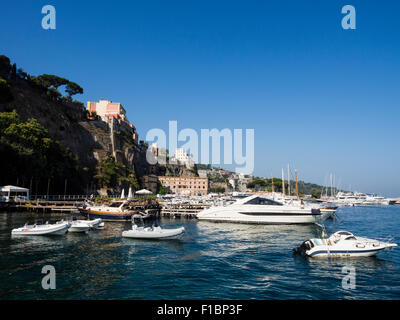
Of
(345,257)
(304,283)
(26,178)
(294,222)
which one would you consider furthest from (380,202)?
(26,178)

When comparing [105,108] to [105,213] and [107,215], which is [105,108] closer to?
[105,213]

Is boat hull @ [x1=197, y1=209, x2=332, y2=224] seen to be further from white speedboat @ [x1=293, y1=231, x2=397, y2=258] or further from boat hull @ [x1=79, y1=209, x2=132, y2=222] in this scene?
white speedboat @ [x1=293, y1=231, x2=397, y2=258]

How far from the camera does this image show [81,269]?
17.0 meters

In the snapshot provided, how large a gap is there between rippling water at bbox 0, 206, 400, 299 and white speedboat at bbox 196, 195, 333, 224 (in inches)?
485

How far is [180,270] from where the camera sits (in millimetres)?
17703

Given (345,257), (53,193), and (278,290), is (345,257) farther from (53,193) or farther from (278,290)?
(53,193)

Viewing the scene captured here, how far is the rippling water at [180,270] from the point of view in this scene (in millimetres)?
13844

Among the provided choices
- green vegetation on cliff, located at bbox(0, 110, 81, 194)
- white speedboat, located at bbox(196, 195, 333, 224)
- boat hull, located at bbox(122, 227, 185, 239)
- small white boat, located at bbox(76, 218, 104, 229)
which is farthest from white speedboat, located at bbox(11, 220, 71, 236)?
green vegetation on cliff, located at bbox(0, 110, 81, 194)

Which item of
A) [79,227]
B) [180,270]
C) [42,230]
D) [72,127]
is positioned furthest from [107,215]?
[72,127]

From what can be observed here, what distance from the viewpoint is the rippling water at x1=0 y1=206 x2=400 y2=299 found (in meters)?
13.8

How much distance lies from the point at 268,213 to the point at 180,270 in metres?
25.1

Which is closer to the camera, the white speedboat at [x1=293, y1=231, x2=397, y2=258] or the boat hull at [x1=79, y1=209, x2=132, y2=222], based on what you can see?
the white speedboat at [x1=293, y1=231, x2=397, y2=258]

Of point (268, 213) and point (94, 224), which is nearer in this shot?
point (94, 224)
